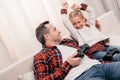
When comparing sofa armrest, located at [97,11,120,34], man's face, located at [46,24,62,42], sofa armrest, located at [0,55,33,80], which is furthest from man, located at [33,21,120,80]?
sofa armrest, located at [97,11,120,34]

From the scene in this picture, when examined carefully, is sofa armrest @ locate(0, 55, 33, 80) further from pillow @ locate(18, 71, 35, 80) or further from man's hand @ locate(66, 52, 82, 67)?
man's hand @ locate(66, 52, 82, 67)

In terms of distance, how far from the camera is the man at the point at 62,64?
1725 millimetres

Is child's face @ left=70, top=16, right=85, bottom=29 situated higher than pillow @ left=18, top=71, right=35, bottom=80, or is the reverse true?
child's face @ left=70, top=16, right=85, bottom=29

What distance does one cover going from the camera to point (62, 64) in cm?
183

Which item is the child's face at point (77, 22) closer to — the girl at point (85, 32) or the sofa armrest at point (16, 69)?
the girl at point (85, 32)

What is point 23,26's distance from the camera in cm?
263

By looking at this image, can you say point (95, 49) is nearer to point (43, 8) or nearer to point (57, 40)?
point (57, 40)

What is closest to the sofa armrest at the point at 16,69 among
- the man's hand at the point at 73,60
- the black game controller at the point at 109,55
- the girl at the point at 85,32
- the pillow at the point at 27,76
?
the pillow at the point at 27,76

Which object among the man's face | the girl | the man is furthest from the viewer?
the girl

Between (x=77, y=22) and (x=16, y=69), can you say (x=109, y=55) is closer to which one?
(x=77, y=22)

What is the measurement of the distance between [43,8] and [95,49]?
0.92 meters

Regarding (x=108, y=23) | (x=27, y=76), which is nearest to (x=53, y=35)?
(x=27, y=76)

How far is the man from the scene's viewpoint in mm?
1725

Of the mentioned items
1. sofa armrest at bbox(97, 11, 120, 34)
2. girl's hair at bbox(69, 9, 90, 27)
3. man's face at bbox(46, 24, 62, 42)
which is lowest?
sofa armrest at bbox(97, 11, 120, 34)
